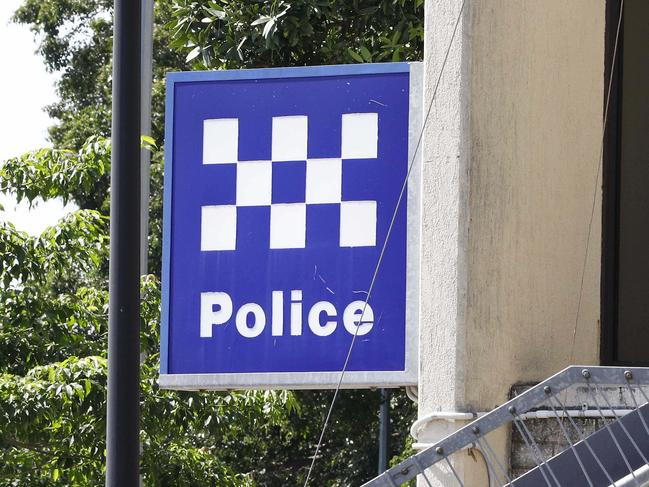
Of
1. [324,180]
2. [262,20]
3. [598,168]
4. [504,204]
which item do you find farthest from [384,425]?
[504,204]

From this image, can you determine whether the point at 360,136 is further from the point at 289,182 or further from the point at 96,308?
the point at 96,308

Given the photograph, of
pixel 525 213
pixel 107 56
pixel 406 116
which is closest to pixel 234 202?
pixel 406 116

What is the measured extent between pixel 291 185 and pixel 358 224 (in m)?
0.37

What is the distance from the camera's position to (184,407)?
33.0 feet

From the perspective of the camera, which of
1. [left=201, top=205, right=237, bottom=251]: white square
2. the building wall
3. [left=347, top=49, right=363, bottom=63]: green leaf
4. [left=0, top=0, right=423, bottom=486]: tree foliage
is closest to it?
the building wall

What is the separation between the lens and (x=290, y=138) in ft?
21.1

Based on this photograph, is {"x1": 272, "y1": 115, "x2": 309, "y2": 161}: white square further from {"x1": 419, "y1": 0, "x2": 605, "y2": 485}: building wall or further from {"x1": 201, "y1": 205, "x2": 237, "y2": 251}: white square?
{"x1": 419, "y1": 0, "x2": 605, "y2": 485}: building wall

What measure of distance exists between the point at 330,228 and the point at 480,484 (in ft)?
4.41

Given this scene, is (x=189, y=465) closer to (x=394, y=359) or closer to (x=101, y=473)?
(x=101, y=473)

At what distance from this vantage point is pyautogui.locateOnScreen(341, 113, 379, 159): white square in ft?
20.8

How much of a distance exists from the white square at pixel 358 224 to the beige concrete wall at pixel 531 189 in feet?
1.55

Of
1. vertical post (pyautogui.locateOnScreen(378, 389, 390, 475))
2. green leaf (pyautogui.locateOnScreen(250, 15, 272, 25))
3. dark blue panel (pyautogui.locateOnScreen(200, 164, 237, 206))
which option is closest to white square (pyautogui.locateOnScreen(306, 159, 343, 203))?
dark blue panel (pyautogui.locateOnScreen(200, 164, 237, 206))

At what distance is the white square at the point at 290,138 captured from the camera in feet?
21.1

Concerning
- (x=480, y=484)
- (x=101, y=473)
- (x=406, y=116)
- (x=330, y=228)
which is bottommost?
(x=101, y=473)
